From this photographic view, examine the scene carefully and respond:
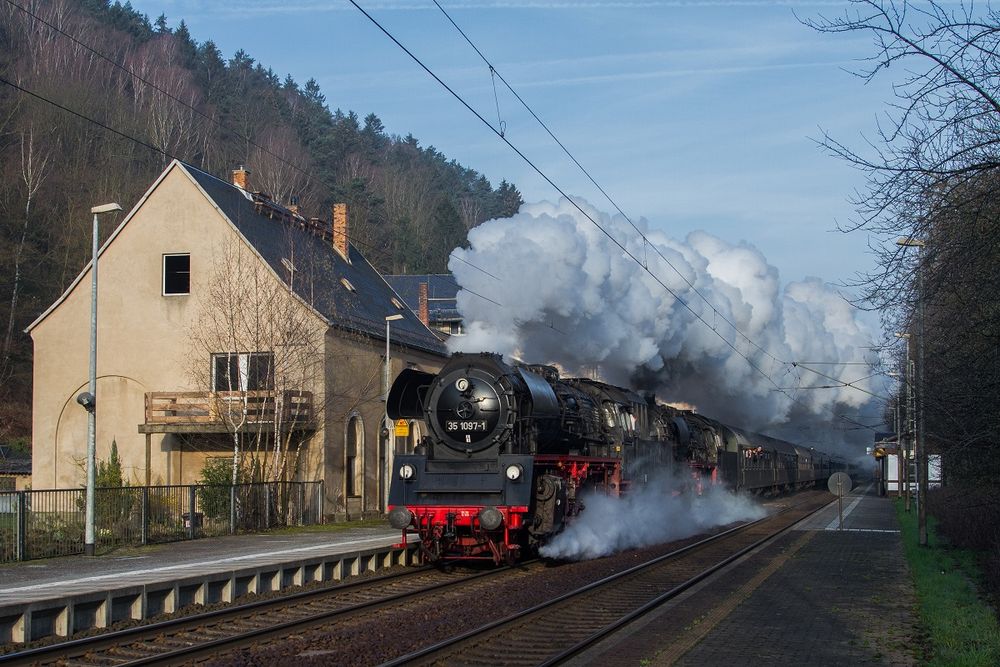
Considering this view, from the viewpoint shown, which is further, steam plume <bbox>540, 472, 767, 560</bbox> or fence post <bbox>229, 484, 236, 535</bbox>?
fence post <bbox>229, 484, 236, 535</bbox>

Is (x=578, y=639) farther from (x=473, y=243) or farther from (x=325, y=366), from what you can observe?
(x=325, y=366)

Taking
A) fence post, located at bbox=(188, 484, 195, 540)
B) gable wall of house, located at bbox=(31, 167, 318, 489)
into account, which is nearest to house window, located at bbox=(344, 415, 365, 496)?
gable wall of house, located at bbox=(31, 167, 318, 489)

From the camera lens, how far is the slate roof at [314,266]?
30.4 metres

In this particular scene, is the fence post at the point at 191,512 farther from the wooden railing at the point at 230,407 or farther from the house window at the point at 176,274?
the house window at the point at 176,274

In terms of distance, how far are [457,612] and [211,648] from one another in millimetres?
3230

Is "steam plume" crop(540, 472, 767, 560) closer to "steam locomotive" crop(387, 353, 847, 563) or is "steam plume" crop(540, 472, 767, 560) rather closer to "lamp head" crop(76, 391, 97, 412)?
"steam locomotive" crop(387, 353, 847, 563)

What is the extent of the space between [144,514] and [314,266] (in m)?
11.1

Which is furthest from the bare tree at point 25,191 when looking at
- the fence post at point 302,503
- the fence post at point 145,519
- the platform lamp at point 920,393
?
the platform lamp at point 920,393

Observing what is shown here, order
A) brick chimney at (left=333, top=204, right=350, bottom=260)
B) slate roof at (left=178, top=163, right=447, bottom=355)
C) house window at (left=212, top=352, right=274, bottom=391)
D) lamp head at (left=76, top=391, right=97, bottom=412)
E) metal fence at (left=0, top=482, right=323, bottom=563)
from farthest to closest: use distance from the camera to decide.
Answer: brick chimney at (left=333, top=204, right=350, bottom=260), slate roof at (left=178, top=163, right=447, bottom=355), house window at (left=212, top=352, right=274, bottom=391), lamp head at (left=76, top=391, right=97, bottom=412), metal fence at (left=0, top=482, right=323, bottom=563)

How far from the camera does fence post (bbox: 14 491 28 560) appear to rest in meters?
17.4

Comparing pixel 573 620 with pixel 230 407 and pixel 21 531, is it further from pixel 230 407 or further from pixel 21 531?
pixel 230 407

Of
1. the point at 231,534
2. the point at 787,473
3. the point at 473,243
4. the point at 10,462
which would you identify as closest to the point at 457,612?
the point at 473,243

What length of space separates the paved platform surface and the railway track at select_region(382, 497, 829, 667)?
4.31 metres

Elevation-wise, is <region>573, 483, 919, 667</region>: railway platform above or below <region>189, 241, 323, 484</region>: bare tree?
below
